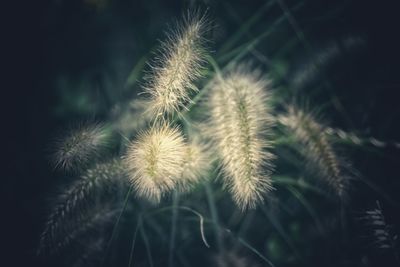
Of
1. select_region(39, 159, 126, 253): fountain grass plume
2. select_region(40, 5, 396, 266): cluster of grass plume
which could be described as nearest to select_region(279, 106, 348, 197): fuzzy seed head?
select_region(40, 5, 396, 266): cluster of grass plume

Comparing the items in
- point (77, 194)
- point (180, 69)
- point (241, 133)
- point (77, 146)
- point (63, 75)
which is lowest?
point (77, 194)

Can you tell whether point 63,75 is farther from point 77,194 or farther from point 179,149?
point 179,149

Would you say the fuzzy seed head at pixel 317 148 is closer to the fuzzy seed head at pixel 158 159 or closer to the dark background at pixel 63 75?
the dark background at pixel 63 75

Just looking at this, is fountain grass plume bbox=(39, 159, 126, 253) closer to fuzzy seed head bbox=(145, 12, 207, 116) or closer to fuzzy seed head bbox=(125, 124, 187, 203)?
fuzzy seed head bbox=(125, 124, 187, 203)

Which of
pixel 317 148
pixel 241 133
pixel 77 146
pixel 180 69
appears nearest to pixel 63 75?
pixel 77 146

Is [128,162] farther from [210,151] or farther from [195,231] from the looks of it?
[195,231]
